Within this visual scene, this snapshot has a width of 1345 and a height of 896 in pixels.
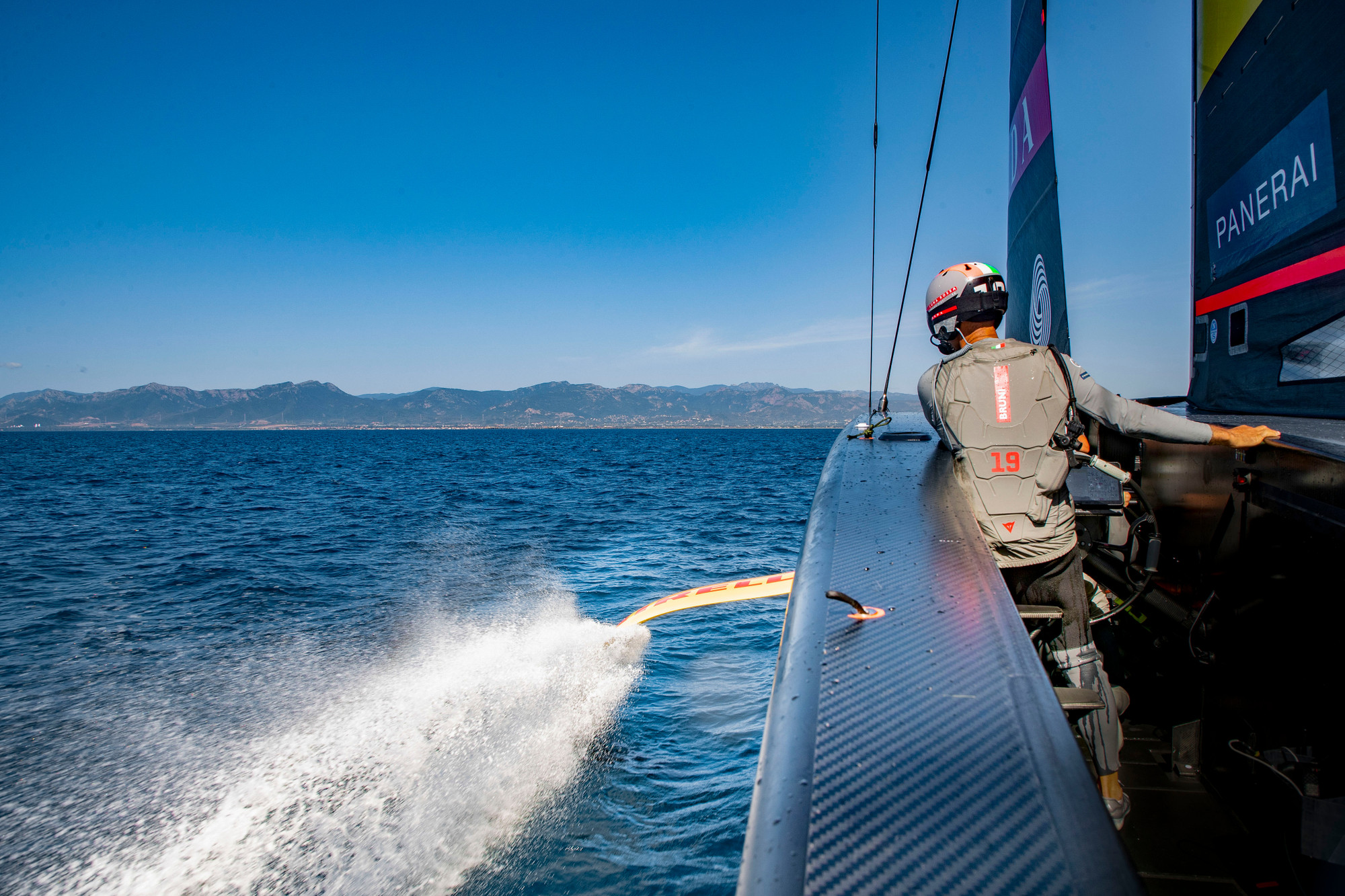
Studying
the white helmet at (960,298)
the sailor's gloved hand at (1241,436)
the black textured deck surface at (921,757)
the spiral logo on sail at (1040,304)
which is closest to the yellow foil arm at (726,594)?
the white helmet at (960,298)

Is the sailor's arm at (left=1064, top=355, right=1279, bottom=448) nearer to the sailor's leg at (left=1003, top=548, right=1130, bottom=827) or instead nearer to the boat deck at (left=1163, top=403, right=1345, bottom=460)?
the boat deck at (left=1163, top=403, right=1345, bottom=460)

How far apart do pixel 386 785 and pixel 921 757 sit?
461cm

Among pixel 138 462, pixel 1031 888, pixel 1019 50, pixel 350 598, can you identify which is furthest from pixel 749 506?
pixel 138 462

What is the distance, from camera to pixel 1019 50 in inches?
242

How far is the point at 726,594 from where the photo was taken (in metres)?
5.00

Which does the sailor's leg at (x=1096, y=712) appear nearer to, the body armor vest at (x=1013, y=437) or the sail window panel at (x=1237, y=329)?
the body armor vest at (x=1013, y=437)

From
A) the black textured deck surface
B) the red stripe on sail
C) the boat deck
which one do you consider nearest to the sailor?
the boat deck

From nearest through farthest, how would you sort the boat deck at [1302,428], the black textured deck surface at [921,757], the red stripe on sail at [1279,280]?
the black textured deck surface at [921,757] → the boat deck at [1302,428] → the red stripe on sail at [1279,280]

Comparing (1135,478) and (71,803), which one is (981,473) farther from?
(71,803)

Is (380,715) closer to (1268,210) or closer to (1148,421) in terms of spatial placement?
(1148,421)

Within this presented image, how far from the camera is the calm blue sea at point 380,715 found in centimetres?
404

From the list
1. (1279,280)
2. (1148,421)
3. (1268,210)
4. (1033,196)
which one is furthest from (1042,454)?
Answer: (1033,196)

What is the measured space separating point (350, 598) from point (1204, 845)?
10841mm

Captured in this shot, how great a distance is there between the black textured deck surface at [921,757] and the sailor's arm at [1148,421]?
95cm
